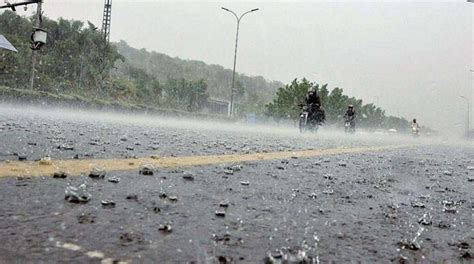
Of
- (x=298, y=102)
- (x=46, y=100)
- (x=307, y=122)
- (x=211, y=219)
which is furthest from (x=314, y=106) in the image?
(x=298, y=102)

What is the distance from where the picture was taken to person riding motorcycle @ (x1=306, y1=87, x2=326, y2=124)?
21281mm

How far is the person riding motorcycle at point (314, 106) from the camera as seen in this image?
69.8 feet

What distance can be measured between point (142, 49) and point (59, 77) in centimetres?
10101

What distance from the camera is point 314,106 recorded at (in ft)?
70.2

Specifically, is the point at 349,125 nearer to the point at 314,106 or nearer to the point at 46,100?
the point at 314,106

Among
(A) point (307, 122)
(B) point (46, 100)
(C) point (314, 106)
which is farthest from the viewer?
(B) point (46, 100)

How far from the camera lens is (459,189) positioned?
471cm

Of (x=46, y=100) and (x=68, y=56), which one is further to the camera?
(x=68, y=56)

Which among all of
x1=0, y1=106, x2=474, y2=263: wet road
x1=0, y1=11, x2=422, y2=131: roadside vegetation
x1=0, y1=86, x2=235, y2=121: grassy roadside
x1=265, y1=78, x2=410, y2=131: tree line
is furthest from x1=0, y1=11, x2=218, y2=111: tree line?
x1=0, y1=106, x2=474, y2=263: wet road

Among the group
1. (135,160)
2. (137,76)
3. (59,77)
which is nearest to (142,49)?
(137,76)

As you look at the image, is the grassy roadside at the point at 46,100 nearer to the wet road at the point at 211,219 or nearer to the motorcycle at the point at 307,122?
the motorcycle at the point at 307,122

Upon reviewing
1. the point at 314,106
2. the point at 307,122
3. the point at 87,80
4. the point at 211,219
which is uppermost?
the point at 87,80

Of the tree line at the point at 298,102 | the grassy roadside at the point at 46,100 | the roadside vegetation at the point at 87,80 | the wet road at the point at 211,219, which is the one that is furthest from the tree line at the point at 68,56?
the wet road at the point at 211,219

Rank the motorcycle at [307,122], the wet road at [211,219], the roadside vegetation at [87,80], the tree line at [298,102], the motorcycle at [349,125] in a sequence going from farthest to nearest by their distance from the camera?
the tree line at [298,102] < the roadside vegetation at [87,80] < the motorcycle at [349,125] < the motorcycle at [307,122] < the wet road at [211,219]
